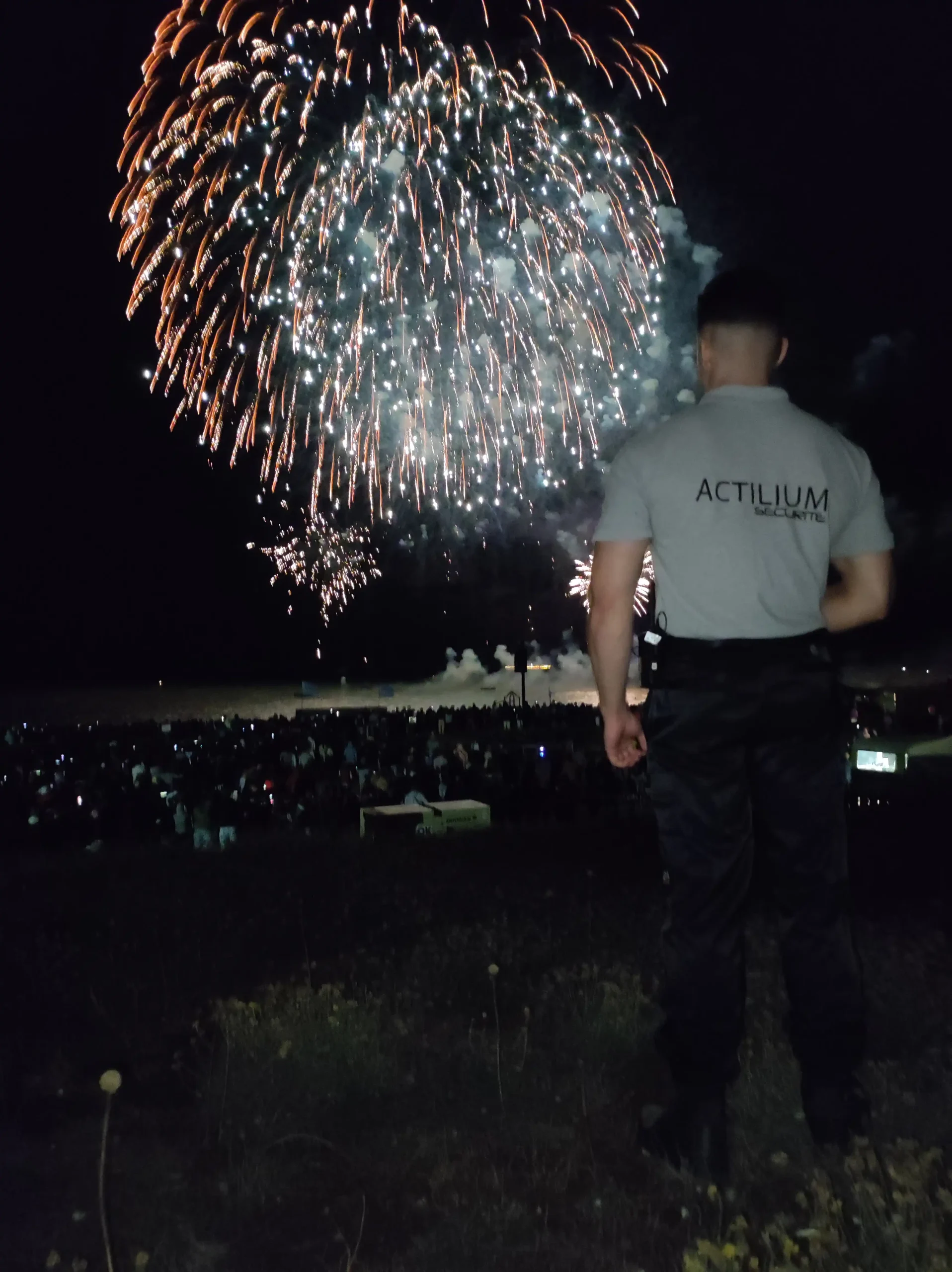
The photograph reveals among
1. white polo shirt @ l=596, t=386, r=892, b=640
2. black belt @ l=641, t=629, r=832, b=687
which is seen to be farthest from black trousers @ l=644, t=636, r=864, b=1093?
white polo shirt @ l=596, t=386, r=892, b=640

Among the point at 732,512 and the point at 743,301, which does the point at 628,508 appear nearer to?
the point at 732,512

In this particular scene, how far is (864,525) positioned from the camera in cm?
366

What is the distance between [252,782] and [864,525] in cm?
1134

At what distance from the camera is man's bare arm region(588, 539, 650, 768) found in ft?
11.1

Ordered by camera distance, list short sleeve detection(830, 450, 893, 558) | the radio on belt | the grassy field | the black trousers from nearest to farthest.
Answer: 1. the grassy field
2. the black trousers
3. the radio on belt
4. short sleeve detection(830, 450, 893, 558)

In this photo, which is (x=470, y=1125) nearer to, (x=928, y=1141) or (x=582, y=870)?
(x=928, y=1141)

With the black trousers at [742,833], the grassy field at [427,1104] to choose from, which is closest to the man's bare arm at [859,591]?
the black trousers at [742,833]

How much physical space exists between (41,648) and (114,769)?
2164 inches

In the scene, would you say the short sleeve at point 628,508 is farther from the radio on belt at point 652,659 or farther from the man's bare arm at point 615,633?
the radio on belt at point 652,659

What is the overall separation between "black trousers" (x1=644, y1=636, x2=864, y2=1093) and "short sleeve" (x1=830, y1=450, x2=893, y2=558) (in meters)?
0.44

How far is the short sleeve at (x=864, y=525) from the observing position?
3643 mm

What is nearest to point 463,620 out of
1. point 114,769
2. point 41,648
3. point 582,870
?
point 41,648

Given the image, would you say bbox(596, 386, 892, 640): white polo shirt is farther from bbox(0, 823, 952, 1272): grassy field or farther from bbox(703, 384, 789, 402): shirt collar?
bbox(0, 823, 952, 1272): grassy field

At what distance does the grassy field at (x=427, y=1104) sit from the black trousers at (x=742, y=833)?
417 millimetres
